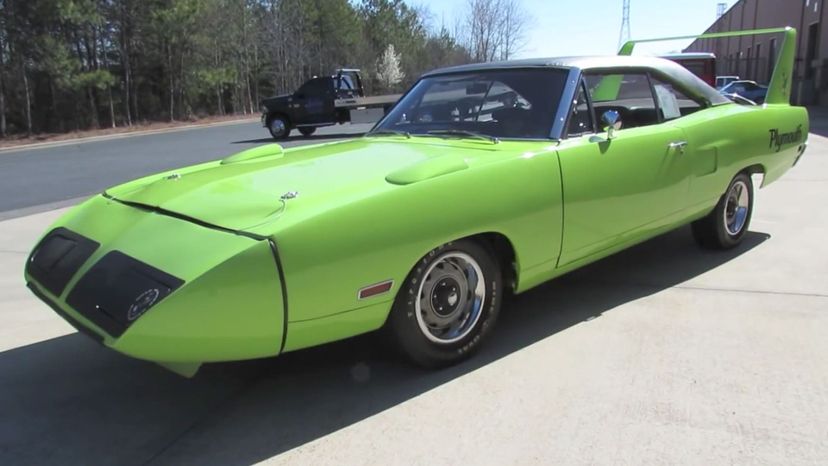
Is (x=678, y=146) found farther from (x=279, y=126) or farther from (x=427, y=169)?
(x=279, y=126)

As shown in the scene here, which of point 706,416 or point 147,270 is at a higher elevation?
point 147,270

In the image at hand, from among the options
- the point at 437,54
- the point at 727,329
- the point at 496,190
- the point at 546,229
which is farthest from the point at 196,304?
the point at 437,54

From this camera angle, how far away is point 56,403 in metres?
2.96

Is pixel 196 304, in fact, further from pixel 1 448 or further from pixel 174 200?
pixel 1 448

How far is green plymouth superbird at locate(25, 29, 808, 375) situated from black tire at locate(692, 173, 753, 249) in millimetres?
112

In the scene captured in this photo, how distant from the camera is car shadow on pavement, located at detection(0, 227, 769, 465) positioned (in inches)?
101

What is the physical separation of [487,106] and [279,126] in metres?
17.7

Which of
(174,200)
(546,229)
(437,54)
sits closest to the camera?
(174,200)

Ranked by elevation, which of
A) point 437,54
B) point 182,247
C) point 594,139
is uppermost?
point 437,54

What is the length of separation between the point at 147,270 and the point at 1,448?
40.4 inches

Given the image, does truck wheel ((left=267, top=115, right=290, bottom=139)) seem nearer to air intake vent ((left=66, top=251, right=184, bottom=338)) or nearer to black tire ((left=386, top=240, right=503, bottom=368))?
black tire ((left=386, top=240, right=503, bottom=368))

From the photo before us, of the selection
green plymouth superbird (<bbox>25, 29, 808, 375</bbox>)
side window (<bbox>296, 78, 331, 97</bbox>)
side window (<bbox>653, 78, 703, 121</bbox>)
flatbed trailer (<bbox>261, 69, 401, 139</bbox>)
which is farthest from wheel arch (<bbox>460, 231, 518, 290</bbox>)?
side window (<bbox>296, 78, 331, 97</bbox>)

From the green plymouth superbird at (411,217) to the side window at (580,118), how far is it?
0.04ft

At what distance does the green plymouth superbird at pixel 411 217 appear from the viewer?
2.38m
